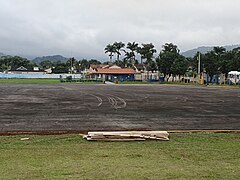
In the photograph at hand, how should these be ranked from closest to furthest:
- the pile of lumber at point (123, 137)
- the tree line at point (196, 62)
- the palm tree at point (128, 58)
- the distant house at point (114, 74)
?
1. the pile of lumber at point (123, 137)
2. the tree line at point (196, 62)
3. the distant house at point (114, 74)
4. the palm tree at point (128, 58)

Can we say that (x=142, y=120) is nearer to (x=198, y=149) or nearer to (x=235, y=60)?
(x=198, y=149)

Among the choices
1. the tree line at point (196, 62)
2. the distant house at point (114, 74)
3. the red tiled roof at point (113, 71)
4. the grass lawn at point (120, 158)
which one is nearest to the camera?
the grass lawn at point (120, 158)

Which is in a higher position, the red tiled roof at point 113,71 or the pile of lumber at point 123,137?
the red tiled roof at point 113,71

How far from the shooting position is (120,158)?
7.51m

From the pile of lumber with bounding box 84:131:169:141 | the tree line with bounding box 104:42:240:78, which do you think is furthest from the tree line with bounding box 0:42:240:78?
the pile of lumber with bounding box 84:131:169:141

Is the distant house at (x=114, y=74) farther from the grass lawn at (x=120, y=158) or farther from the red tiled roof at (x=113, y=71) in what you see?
the grass lawn at (x=120, y=158)

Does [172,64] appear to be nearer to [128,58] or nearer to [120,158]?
[128,58]

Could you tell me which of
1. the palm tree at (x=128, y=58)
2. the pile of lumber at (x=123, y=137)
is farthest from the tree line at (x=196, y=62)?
the pile of lumber at (x=123, y=137)

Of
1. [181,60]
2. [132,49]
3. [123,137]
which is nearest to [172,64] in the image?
[181,60]

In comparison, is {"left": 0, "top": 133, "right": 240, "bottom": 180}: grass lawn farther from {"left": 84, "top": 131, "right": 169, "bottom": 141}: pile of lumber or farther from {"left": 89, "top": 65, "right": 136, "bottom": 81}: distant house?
{"left": 89, "top": 65, "right": 136, "bottom": 81}: distant house

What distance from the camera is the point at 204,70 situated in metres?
73.6

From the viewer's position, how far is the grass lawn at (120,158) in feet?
20.3

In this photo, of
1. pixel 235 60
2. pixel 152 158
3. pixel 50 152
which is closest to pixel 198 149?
pixel 152 158

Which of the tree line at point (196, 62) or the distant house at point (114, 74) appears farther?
the distant house at point (114, 74)
